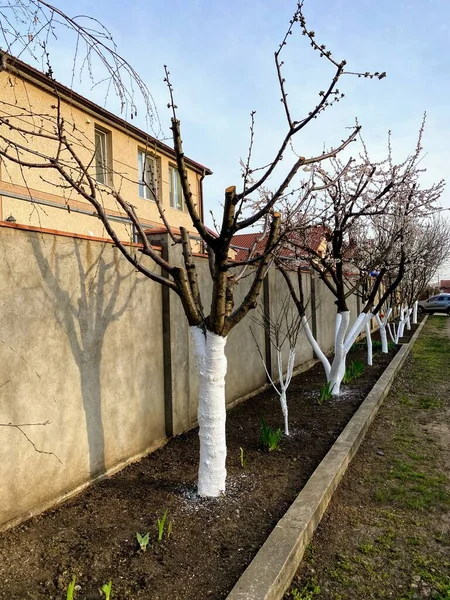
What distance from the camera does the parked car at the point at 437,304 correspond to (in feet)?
105

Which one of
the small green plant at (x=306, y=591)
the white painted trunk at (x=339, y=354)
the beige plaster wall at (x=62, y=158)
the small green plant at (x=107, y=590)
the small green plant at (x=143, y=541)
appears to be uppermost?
Answer: the beige plaster wall at (x=62, y=158)

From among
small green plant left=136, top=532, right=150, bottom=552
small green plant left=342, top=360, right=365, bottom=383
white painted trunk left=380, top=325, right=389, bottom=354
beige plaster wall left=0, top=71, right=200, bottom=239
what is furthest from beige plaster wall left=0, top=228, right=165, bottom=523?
white painted trunk left=380, top=325, right=389, bottom=354

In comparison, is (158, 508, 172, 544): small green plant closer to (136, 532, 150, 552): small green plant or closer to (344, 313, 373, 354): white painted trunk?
A: (136, 532, 150, 552): small green plant

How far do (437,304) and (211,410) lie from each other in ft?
109

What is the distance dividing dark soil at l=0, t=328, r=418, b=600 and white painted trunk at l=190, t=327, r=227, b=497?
151 millimetres

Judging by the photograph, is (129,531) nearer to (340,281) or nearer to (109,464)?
(109,464)

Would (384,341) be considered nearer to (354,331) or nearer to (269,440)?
(354,331)

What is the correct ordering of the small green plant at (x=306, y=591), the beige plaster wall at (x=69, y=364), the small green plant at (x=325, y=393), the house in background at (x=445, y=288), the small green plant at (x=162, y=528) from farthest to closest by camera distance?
1. the house in background at (x=445, y=288)
2. the small green plant at (x=325, y=393)
3. the beige plaster wall at (x=69, y=364)
4. the small green plant at (x=162, y=528)
5. the small green plant at (x=306, y=591)

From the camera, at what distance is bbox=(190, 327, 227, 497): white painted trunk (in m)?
3.19

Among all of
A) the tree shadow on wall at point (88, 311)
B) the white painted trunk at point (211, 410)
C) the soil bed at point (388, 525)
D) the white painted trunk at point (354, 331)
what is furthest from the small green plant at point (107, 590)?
the white painted trunk at point (354, 331)

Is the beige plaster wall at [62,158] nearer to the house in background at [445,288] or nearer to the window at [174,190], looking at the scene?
the window at [174,190]

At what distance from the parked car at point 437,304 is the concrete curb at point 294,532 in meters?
30.8

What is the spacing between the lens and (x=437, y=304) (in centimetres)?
3259

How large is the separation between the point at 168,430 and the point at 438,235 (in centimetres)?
1488
